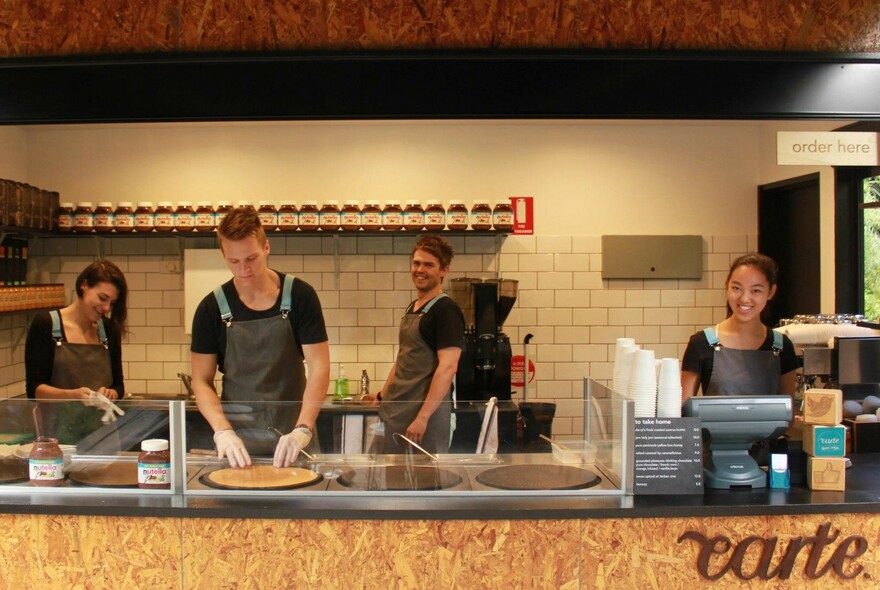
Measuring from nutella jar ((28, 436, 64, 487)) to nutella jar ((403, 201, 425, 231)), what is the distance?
2.94 meters

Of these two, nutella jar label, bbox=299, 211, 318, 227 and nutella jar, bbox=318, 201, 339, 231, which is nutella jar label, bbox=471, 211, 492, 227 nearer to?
nutella jar, bbox=318, 201, 339, 231

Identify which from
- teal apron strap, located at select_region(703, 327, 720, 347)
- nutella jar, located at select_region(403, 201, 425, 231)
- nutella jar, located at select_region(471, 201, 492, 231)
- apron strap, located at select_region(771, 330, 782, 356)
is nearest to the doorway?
nutella jar, located at select_region(471, 201, 492, 231)

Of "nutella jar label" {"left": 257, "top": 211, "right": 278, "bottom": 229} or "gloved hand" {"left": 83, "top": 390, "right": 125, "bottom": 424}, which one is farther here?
"nutella jar label" {"left": 257, "top": 211, "right": 278, "bottom": 229}

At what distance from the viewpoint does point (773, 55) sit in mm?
3010

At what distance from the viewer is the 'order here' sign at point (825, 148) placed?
3.01 metres

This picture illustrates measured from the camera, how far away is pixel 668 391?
2.52 m

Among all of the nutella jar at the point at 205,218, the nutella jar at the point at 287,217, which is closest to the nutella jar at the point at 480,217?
the nutella jar at the point at 287,217

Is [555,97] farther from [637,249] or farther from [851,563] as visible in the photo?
[637,249]

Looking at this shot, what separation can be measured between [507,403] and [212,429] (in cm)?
93

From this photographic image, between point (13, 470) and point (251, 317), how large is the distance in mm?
928

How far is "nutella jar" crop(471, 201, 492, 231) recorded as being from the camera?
525 centimetres

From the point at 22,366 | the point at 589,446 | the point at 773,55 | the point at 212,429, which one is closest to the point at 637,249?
the point at 773,55

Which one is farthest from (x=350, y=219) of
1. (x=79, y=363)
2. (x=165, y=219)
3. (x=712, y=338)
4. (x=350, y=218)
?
(x=712, y=338)

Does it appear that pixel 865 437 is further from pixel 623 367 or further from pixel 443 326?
pixel 443 326
